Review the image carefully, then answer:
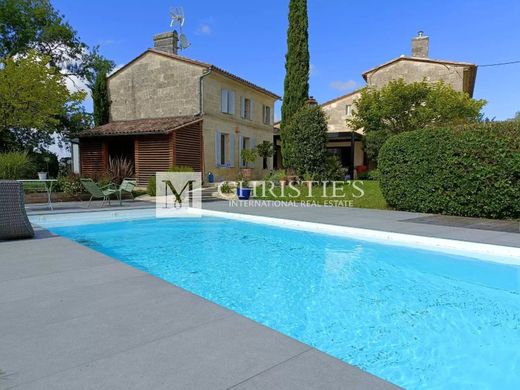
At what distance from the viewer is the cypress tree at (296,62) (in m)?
19.5

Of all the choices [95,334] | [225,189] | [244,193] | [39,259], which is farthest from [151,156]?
[95,334]

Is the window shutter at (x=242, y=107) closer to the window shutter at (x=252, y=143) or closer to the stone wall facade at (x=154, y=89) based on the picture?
the window shutter at (x=252, y=143)

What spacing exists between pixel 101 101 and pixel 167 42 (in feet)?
18.0

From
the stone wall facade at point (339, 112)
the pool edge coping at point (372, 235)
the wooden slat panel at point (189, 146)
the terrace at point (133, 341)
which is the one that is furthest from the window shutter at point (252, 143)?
the terrace at point (133, 341)

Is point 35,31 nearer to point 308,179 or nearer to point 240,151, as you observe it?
point 240,151

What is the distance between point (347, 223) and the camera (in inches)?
339

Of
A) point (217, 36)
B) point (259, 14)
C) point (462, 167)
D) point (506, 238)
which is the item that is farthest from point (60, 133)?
point (506, 238)

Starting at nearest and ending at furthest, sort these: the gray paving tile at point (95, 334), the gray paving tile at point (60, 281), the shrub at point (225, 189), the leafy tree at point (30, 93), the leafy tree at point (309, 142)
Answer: the gray paving tile at point (95, 334) → the gray paving tile at point (60, 281) → the leafy tree at point (30, 93) → the shrub at point (225, 189) → the leafy tree at point (309, 142)

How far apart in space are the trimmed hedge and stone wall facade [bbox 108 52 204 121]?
39.7ft

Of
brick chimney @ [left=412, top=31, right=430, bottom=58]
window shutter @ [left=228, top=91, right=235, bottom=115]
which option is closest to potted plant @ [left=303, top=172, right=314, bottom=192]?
window shutter @ [left=228, top=91, right=235, bottom=115]

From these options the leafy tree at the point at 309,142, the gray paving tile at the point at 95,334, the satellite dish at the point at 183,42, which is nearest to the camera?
the gray paving tile at the point at 95,334

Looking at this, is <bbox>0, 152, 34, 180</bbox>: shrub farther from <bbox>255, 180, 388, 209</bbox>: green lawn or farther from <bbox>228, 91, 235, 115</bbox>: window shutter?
<bbox>228, 91, 235, 115</bbox>: window shutter

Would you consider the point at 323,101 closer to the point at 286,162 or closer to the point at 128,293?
the point at 286,162

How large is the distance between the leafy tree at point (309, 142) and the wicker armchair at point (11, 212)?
12610mm
